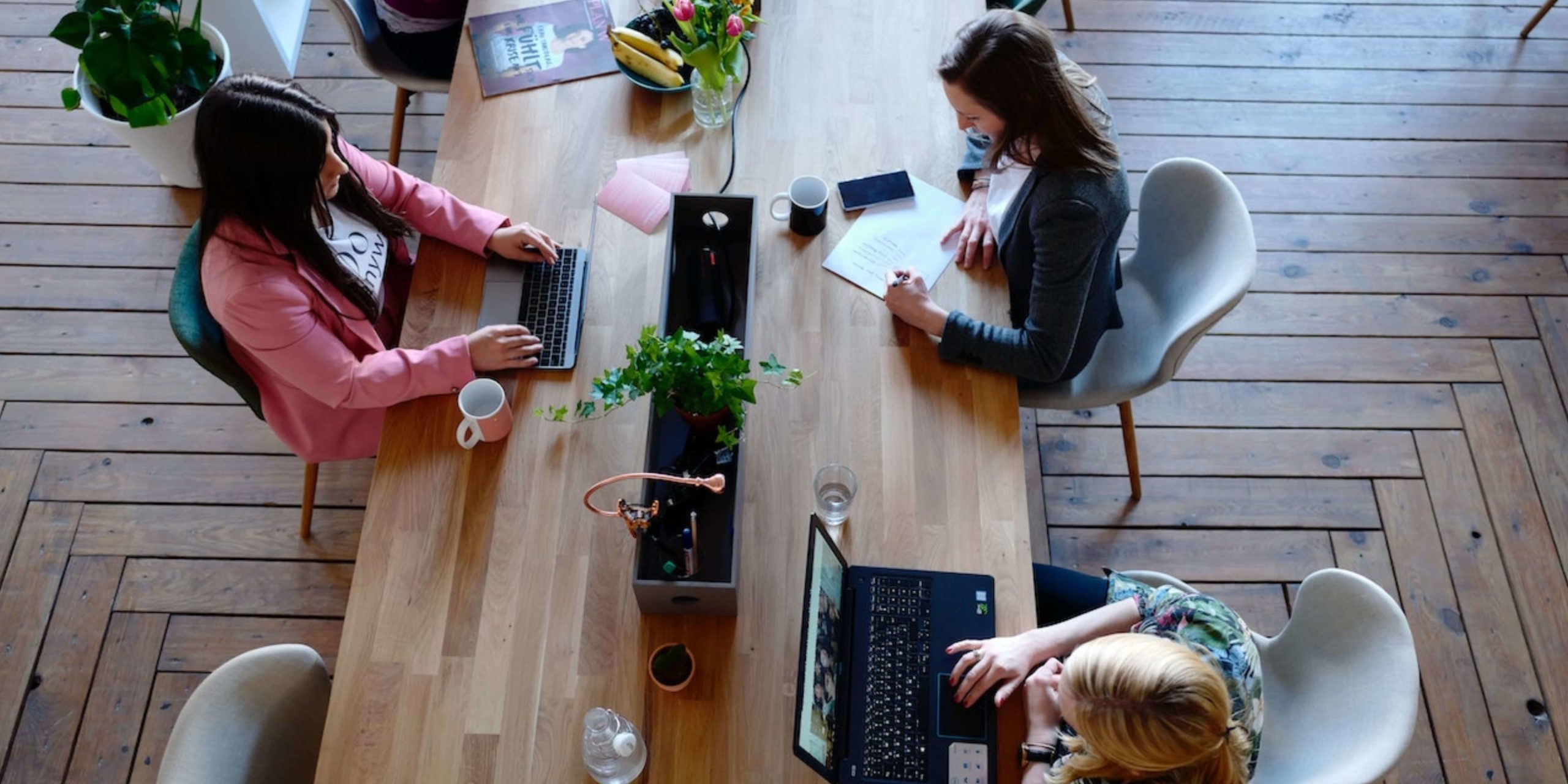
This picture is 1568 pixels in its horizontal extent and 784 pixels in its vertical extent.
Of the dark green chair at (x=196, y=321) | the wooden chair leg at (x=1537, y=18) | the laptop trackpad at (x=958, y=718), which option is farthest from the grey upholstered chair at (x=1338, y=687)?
the wooden chair leg at (x=1537, y=18)

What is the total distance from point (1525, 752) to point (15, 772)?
3.51 metres

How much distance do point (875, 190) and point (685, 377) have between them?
2.50 feet

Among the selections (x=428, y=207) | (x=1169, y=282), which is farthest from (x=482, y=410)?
(x=1169, y=282)

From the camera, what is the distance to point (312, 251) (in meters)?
1.88

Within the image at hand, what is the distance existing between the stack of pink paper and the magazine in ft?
1.00

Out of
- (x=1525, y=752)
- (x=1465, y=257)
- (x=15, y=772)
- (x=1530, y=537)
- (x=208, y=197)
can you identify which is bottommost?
(x=15, y=772)

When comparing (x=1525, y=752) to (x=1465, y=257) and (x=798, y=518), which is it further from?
(x=798, y=518)

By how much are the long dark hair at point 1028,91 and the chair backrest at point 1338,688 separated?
0.85 meters

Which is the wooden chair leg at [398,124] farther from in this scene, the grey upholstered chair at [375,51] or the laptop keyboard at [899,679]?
the laptop keyboard at [899,679]

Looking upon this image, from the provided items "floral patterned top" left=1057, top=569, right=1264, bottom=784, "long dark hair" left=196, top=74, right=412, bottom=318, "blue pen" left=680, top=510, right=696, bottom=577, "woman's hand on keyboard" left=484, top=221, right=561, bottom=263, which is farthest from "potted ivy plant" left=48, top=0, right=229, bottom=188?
"floral patterned top" left=1057, top=569, right=1264, bottom=784

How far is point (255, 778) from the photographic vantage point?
1.53 meters

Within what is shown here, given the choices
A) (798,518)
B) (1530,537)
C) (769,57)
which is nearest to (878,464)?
(798,518)

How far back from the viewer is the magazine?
2285 millimetres

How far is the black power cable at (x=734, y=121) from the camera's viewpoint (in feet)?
7.07
